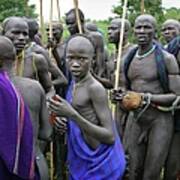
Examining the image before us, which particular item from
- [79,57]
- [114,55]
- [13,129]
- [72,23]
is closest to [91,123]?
[79,57]

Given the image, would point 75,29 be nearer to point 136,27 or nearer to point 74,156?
point 136,27

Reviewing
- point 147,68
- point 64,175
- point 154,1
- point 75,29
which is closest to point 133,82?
point 147,68

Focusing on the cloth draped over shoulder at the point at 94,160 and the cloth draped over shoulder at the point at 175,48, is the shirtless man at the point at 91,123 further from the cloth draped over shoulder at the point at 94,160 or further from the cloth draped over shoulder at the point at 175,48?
the cloth draped over shoulder at the point at 175,48

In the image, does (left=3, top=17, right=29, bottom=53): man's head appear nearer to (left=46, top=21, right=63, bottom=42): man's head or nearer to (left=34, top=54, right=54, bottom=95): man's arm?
(left=34, top=54, right=54, bottom=95): man's arm

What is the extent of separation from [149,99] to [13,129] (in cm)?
228

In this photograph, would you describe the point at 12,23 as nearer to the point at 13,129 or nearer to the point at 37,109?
the point at 37,109

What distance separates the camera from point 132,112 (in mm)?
6488

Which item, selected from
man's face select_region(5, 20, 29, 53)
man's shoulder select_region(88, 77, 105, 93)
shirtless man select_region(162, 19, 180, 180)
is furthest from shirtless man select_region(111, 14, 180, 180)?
man's shoulder select_region(88, 77, 105, 93)

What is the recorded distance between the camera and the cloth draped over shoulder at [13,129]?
4.10 meters

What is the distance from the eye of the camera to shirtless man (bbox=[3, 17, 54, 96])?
536 centimetres

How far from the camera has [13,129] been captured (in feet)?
13.5

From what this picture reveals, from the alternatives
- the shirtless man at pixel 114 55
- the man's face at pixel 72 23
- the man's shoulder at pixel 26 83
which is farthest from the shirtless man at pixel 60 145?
the man's shoulder at pixel 26 83

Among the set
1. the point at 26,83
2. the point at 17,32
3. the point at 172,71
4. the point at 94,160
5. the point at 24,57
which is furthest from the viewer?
the point at 172,71

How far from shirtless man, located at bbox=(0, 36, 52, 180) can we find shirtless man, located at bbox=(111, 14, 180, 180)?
1562 mm
